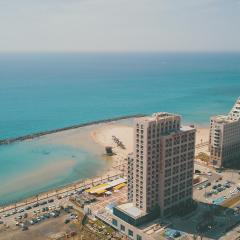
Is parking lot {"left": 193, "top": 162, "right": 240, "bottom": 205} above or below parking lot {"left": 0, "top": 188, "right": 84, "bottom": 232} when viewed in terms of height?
above

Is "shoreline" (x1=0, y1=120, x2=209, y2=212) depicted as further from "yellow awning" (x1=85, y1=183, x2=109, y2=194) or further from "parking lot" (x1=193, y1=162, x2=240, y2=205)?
"parking lot" (x1=193, y1=162, x2=240, y2=205)

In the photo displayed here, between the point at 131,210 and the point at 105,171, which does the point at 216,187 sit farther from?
the point at 105,171

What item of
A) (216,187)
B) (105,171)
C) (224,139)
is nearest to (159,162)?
(216,187)

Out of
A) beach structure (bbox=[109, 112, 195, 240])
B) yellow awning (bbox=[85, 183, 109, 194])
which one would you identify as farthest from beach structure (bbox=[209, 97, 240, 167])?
yellow awning (bbox=[85, 183, 109, 194])

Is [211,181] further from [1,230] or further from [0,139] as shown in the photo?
[0,139]

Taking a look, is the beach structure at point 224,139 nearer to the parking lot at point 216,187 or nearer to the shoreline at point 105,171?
the parking lot at point 216,187

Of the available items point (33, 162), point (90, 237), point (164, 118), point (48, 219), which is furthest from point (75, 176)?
point (164, 118)
